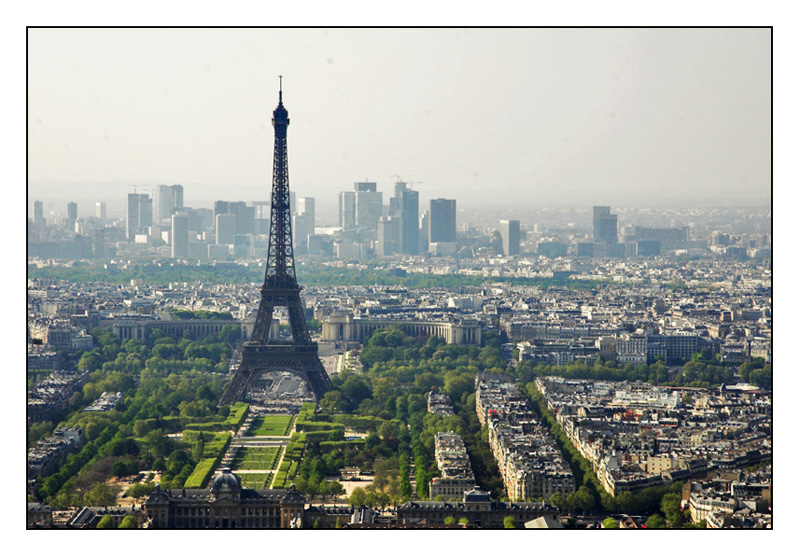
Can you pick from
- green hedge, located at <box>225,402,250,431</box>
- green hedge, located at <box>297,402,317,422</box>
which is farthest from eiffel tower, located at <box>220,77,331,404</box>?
green hedge, located at <box>297,402,317,422</box>

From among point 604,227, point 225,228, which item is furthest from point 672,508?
point 225,228

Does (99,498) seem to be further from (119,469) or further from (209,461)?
(209,461)

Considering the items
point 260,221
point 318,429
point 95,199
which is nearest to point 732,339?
point 318,429

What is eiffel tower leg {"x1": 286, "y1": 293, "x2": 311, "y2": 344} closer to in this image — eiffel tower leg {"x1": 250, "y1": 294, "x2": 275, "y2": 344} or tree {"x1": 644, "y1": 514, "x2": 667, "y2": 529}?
eiffel tower leg {"x1": 250, "y1": 294, "x2": 275, "y2": 344}

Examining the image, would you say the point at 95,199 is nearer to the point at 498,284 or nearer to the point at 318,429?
the point at 498,284

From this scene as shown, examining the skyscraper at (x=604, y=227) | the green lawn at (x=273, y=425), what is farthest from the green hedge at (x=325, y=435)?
the skyscraper at (x=604, y=227)

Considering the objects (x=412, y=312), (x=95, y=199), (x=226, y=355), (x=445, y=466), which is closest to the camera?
(x=445, y=466)
